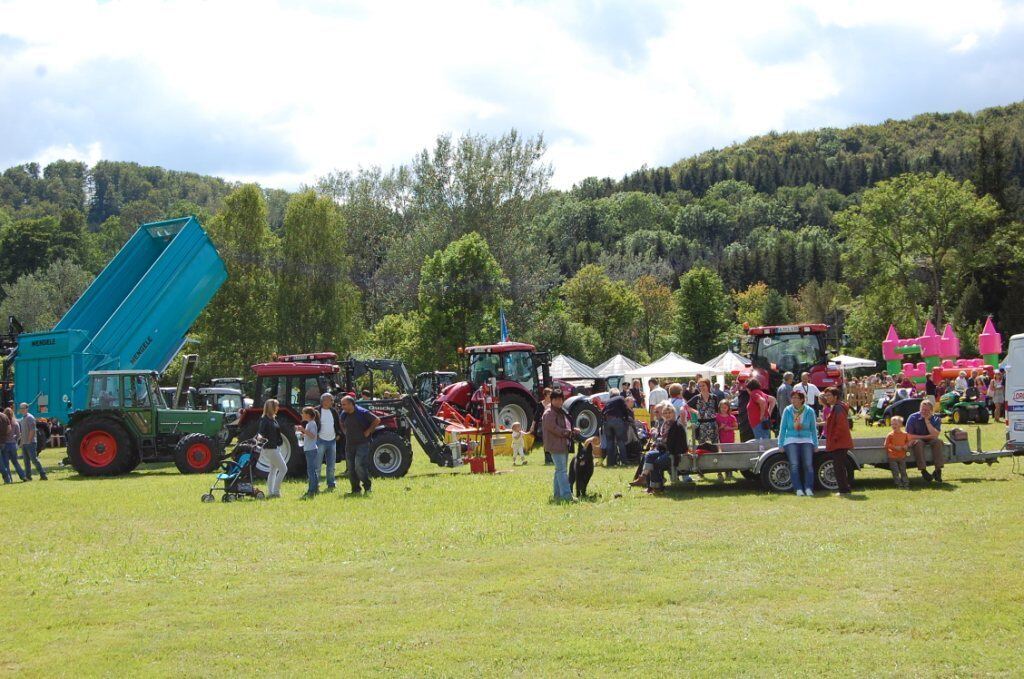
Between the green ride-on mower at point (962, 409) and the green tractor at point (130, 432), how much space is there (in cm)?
1910

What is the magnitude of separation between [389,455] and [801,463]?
756cm

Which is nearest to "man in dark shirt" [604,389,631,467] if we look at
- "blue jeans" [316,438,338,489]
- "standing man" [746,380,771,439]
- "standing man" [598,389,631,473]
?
"standing man" [598,389,631,473]

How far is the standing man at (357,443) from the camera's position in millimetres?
15016

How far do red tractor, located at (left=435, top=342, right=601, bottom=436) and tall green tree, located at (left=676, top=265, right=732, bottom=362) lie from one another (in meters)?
42.6

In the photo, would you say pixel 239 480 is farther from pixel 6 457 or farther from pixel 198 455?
pixel 6 457

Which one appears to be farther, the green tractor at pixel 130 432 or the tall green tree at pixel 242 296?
the tall green tree at pixel 242 296

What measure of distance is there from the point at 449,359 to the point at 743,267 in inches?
2926

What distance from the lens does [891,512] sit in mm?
11625

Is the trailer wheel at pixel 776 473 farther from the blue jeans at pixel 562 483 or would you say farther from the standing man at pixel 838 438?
the blue jeans at pixel 562 483

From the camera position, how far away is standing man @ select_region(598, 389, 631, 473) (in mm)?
18172

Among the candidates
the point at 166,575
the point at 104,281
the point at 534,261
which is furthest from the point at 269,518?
the point at 534,261

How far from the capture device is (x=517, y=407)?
23641 mm

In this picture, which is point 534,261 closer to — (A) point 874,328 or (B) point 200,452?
(A) point 874,328

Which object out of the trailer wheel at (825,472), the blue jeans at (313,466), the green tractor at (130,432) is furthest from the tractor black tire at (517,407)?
the trailer wheel at (825,472)
